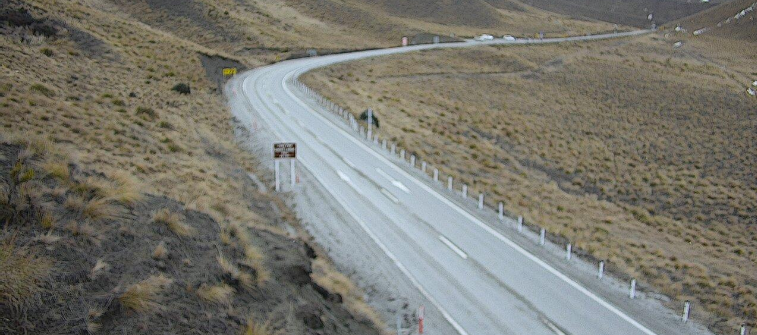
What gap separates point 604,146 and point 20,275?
40.1 m

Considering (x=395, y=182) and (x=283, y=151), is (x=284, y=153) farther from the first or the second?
(x=395, y=182)

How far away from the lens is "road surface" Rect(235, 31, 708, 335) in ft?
46.2

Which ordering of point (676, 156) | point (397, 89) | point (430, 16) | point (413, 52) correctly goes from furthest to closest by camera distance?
1. point (430, 16)
2. point (413, 52)
3. point (397, 89)
4. point (676, 156)

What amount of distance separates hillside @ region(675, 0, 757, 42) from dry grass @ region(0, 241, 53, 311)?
14390 centimetres

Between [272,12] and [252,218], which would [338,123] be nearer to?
[252,218]

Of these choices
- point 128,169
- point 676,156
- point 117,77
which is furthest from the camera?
point 676,156

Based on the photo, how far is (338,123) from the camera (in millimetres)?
33656

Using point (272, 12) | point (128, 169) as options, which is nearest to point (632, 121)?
point (128, 169)

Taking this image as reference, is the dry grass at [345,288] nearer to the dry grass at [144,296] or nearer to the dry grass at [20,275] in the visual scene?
the dry grass at [144,296]

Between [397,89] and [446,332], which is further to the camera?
[397,89]

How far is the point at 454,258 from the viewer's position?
679 inches

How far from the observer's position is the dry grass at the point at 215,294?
374 inches

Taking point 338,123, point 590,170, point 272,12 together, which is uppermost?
point 272,12

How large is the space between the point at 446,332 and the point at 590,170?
24733 millimetres
